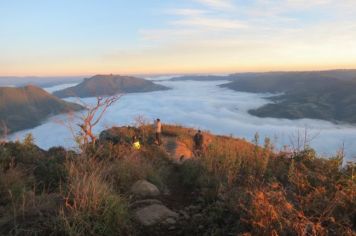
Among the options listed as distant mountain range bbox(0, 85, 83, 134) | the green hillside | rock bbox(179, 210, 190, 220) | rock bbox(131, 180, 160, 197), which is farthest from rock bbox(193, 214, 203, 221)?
distant mountain range bbox(0, 85, 83, 134)

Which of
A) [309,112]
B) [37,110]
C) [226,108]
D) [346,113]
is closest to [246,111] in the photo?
[226,108]

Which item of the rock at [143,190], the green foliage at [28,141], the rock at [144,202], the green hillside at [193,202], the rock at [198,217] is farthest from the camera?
the green foliage at [28,141]

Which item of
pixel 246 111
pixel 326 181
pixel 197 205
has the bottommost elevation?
pixel 246 111

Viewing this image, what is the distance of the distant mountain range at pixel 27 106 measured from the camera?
462ft

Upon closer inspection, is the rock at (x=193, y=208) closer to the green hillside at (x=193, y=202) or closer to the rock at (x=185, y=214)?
the green hillside at (x=193, y=202)

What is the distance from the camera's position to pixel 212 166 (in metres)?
7.16

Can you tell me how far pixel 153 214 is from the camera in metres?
5.12

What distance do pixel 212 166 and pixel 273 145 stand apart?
169cm

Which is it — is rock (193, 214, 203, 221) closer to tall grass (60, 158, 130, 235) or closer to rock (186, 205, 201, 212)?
rock (186, 205, 201, 212)

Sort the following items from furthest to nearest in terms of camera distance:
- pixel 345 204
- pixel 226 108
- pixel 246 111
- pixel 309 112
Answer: pixel 226 108, pixel 246 111, pixel 309 112, pixel 345 204

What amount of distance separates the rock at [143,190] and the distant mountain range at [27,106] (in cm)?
13528

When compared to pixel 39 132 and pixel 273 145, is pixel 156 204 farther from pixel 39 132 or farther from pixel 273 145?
pixel 39 132

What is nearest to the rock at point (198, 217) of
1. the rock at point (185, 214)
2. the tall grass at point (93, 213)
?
the rock at point (185, 214)

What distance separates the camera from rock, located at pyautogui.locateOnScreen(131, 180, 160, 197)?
635 cm
